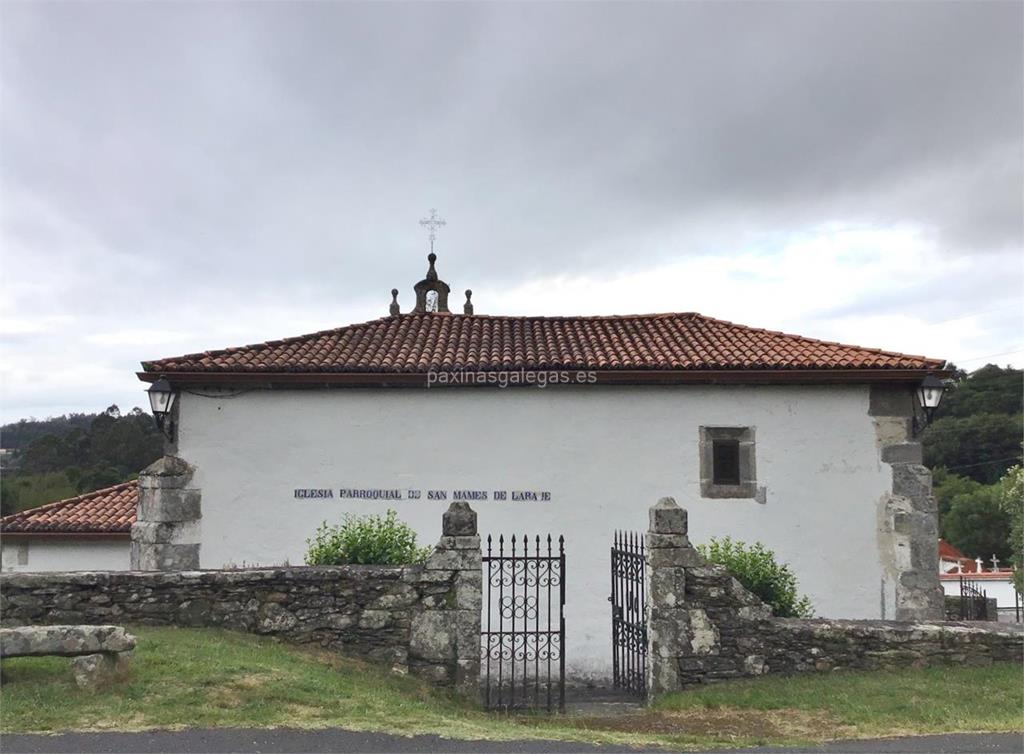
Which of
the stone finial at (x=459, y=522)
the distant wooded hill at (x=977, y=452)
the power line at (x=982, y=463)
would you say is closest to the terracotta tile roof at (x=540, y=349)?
the stone finial at (x=459, y=522)

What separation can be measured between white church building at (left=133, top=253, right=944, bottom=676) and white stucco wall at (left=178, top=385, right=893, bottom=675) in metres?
0.02

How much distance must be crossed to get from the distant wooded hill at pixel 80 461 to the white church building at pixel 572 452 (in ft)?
95.3

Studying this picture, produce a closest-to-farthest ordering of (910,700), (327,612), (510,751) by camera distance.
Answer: (510,751), (910,700), (327,612)

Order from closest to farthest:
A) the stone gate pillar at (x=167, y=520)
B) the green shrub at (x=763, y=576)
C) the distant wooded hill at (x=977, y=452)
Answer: the green shrub at (x=763, y=576), the stone gate pillar at (x=167, y=520), the distant wooded hill at (x=977, y=452)

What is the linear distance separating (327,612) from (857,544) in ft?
23.4

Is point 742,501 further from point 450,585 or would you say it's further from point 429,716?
point 429,716

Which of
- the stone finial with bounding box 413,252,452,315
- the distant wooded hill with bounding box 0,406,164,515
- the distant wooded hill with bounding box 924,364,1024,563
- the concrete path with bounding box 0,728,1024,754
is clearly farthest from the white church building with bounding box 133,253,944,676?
the distant wooded hill with bounding box 924,364,1024,563

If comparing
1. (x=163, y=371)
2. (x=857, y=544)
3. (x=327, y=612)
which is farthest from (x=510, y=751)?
(x=163, y=371)

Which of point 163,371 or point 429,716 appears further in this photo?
point 163,371

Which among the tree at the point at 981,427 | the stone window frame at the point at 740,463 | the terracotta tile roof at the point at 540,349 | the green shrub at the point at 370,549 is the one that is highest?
the tree at the point at 981,427

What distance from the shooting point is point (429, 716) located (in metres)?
6.31

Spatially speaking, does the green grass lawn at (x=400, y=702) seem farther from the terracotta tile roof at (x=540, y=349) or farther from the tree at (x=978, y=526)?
the tree at (x=978, y=526)

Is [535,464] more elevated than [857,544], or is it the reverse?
[535,464]

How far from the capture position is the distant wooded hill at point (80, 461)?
37.2 m
